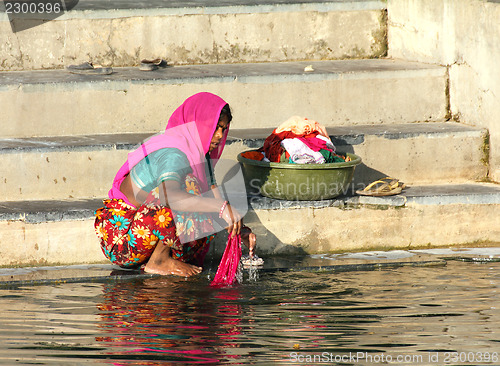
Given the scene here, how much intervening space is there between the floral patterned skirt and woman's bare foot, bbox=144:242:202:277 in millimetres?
43

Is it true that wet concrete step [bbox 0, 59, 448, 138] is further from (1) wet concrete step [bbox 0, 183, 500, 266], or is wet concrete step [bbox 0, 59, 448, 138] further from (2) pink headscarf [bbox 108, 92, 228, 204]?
(2) pink headscarf [bbox 108, 92, 228, 204]

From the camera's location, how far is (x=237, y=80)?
6762 millimetres

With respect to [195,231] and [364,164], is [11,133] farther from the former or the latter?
[364,164]

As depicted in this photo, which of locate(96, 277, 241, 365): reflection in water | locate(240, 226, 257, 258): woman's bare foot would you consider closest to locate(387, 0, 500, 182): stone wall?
locate(240, 226, 257, 258): woman's bare foot

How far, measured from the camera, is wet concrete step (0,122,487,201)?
19.4 ft

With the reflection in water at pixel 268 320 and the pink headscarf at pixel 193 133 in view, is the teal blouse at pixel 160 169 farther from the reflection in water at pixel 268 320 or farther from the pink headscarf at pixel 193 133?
the reflection in water at pixel 268 320

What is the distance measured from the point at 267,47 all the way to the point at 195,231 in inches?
120

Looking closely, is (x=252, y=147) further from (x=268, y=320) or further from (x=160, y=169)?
→ (x=268, y=320)

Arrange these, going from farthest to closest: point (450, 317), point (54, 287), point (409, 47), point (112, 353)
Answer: point (409, 47) → point (54, 287) → point (450, 317) → point (112, 353)

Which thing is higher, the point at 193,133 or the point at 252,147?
the point at 193,133

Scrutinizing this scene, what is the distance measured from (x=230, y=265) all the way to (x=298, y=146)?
1162 mm

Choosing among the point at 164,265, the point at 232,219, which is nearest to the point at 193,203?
the point at 232,219

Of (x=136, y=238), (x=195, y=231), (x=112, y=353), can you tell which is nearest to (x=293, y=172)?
(x=195, y=231)

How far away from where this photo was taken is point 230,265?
5.12m
